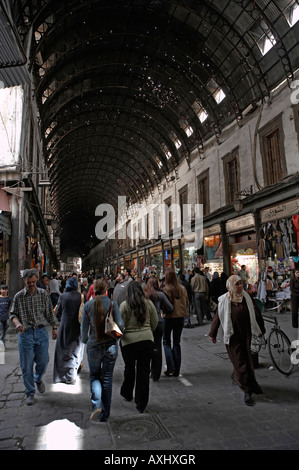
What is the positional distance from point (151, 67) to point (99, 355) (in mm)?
20191

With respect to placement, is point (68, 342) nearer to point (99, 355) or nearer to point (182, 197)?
point (99, 355)

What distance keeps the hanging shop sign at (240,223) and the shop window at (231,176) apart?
4.21 ft

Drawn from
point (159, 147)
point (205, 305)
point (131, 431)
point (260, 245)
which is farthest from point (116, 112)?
point (131, 431)

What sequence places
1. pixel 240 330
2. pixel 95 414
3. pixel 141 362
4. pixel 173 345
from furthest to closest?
pixel 173 345 < pixel 240 330 < pixel 141 362 < pixel 95 414

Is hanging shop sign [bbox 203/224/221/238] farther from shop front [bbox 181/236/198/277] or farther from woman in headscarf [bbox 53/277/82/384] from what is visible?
woman in headscarf [bbox 53/277/82/384]

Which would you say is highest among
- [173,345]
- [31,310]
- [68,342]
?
[31,310]

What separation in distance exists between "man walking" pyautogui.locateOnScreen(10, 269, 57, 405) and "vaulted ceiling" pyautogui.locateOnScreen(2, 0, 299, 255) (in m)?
11.1

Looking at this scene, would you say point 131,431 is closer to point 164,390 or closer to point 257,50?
point 164,390

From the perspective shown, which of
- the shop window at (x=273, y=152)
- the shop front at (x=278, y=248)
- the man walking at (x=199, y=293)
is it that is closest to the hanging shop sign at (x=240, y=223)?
the shop front at (x=278, y=248)

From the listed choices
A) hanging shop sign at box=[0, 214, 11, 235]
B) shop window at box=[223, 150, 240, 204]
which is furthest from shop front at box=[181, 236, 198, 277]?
hanging shop sign at box=[0, 214, 11, 235]

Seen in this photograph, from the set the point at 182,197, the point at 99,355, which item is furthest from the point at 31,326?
the point at 182,197

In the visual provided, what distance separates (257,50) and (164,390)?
51.1ft

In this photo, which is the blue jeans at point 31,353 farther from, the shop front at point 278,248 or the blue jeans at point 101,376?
the shop front at point 278,248

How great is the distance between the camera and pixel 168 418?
12.7 feet
